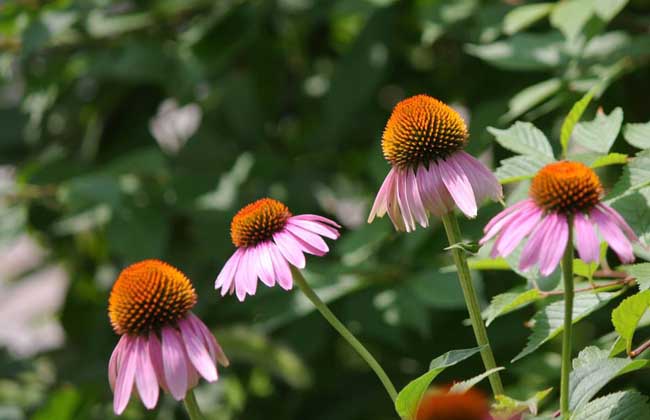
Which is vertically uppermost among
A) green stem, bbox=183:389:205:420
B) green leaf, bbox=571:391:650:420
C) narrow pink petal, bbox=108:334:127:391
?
narrow pink petal, bbox=108:334:127:391

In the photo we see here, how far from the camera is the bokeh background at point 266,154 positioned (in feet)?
5.04

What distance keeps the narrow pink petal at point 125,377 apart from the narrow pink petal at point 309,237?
6.6 inches

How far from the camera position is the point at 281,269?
784mm

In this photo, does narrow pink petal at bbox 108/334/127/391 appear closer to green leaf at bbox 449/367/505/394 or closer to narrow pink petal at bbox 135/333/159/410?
narrow pink petal at bbox 135/333/159/410

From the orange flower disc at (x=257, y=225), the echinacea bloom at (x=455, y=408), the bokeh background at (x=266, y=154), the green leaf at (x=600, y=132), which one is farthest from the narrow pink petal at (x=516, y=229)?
the bokeh background at (x=266, y=154)

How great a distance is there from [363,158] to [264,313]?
68 cm

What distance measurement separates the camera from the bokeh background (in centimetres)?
154

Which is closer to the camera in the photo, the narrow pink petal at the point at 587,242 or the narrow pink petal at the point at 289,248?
the narrow pink petal at the point at 587,242

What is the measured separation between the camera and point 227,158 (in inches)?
81.0

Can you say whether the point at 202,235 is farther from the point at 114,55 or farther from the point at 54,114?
the point at 54,114

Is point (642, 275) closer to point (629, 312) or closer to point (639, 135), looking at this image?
point (629, 312)

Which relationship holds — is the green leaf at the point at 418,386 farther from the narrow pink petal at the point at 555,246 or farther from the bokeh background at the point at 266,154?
the bokeh background at the point at 266,154

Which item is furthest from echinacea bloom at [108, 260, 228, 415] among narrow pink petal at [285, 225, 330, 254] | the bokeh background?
the bokeh background

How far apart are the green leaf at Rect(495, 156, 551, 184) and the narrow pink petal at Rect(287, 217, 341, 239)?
22 cm
